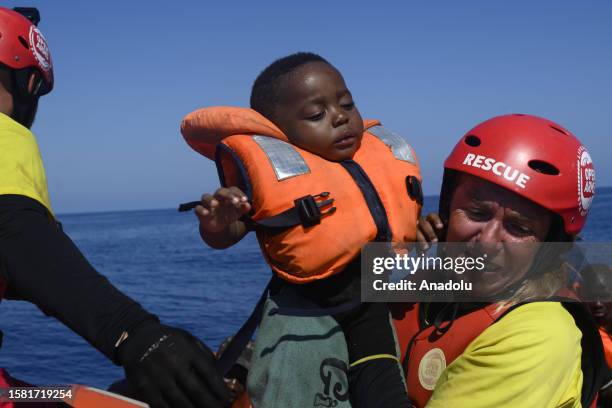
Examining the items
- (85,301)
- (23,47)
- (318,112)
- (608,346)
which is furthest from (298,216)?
(608,346)

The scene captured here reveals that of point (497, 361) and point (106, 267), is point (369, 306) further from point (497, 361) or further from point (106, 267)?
point (106, 267)

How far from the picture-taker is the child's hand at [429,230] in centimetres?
345

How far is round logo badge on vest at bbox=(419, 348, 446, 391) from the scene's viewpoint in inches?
126

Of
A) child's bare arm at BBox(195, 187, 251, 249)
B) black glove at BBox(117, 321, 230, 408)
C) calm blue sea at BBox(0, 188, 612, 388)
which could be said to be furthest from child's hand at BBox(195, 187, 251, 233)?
calm blue sea at BBox(0, 188, 612, 388)

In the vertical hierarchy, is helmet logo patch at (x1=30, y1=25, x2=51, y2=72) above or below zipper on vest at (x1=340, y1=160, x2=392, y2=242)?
above

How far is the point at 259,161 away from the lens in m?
3.31

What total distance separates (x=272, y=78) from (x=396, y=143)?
0.88 metres

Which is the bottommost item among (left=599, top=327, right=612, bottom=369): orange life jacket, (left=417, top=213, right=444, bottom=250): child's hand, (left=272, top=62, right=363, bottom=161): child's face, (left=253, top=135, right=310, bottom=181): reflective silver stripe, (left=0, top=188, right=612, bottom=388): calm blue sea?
(left=0, top=188, right=612, bottom=388): calm blue sea

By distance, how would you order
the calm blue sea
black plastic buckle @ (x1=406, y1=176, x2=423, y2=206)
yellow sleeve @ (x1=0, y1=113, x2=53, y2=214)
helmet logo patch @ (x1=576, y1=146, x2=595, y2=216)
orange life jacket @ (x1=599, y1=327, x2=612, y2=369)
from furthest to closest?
the calm blue sea → orange life jacket @ (x1=599, y1=327, x2=612, y2=369) → black plastic buckle @ (x1=406, y1=176, x2=423, y2=206) → helmet logo patch @ (x1=576, y1=146, x2=595, y2=216) → yellow sleeve @ (x1=0, y1=113, x2=53, y2=214)

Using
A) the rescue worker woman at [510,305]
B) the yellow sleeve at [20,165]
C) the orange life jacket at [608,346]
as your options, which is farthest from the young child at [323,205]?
the orange life jacket at [608,346]

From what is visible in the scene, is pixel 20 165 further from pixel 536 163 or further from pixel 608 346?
pixel 608 346

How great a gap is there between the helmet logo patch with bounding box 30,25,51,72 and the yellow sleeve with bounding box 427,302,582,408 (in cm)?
272

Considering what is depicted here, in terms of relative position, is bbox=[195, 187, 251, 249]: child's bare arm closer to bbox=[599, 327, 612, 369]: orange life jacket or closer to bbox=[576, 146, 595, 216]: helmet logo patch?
bbox=[576, 146, 595, 216]: helmet logo patch

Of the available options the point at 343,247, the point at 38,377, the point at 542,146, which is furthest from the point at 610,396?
the point at 38,377
